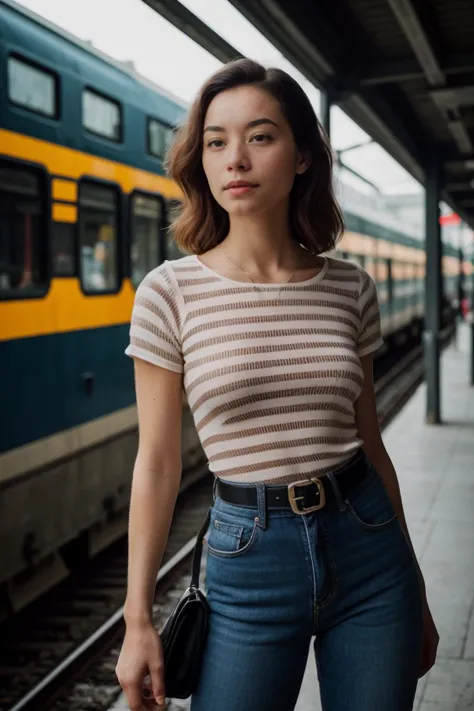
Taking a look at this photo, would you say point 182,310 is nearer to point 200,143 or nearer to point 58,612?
point 200,143

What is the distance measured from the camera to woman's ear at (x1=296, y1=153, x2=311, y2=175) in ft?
6.16

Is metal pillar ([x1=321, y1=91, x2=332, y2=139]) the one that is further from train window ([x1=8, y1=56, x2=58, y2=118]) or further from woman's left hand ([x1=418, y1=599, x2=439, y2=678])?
woman's left hand ([x1=418, y1=599, x2=439, y2=678])

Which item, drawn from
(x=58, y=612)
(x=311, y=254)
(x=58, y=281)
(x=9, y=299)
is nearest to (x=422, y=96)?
(x=58, y=281)

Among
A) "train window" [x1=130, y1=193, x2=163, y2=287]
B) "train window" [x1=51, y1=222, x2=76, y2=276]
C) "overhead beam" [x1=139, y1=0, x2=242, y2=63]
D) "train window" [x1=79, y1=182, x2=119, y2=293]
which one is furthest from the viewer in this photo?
"train window" [x1=130, y1=193, x2=163, y2=287]

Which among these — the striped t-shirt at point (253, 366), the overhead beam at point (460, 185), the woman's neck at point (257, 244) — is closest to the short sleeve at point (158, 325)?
the striped t-shirt at point (253, 366)

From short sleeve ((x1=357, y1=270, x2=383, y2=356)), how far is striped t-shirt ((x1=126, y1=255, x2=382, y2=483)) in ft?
0.40

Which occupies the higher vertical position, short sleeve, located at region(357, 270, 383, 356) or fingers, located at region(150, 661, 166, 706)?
short sleeve, located at region(357, 270, 383, 356)

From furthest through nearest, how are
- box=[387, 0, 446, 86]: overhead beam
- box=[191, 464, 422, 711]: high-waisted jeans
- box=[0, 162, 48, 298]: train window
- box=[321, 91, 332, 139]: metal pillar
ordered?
box=[321, 91, 332, 139]: metal pillar
box=[387, 0, 446, 86]: overhead beam
box=[0, 162, 48, 298]: train window
box=[191, 464, 422, 711]: high-waisted jeans

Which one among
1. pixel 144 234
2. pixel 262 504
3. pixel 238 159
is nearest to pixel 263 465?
pixel 262 504

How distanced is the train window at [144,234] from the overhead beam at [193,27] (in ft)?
6.96

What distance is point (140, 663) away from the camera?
5.44ft

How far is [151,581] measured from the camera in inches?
66.8

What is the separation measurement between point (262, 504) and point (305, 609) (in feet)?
0.63

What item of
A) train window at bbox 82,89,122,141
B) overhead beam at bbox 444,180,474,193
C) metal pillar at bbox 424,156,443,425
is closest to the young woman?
train window at bbox 82,89,122,141
